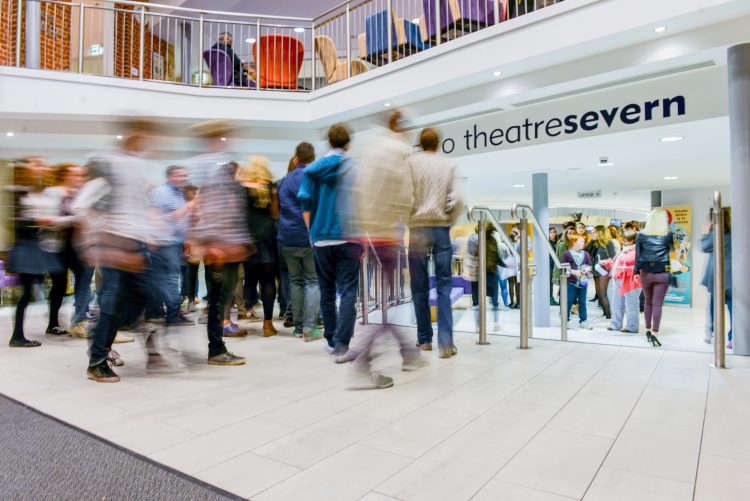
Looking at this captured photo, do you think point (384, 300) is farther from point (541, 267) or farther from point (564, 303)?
point (541, 267)

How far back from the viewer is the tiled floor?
1772 mm

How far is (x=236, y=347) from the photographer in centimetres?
431

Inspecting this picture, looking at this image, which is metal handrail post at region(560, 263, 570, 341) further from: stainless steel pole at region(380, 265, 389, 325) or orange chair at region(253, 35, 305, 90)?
orange chair at region(253, 35, 305, 90)

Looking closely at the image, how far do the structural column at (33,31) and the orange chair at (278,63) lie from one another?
348 centimetres

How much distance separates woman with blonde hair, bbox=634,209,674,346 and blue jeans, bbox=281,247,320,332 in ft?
12.4

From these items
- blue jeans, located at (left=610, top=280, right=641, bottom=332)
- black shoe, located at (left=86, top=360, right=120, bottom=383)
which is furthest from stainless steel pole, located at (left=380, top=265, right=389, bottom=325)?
blue jeans, located at (left=610, top=280, right=641, bottom=332)

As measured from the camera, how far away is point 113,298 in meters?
3.06

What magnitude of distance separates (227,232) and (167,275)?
1.20 meters

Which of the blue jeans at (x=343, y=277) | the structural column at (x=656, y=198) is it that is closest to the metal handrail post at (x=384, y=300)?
the blue jeans at (x=343, y=277)

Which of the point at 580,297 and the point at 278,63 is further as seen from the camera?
the point at 278,63

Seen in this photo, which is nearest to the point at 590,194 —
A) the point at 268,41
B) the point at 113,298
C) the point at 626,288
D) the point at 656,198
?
the point at 656,198

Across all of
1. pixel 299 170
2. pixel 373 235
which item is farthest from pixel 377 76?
pixel 373 235

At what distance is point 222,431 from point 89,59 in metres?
9.98

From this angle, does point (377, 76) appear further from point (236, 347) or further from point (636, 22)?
point (236, 347)
